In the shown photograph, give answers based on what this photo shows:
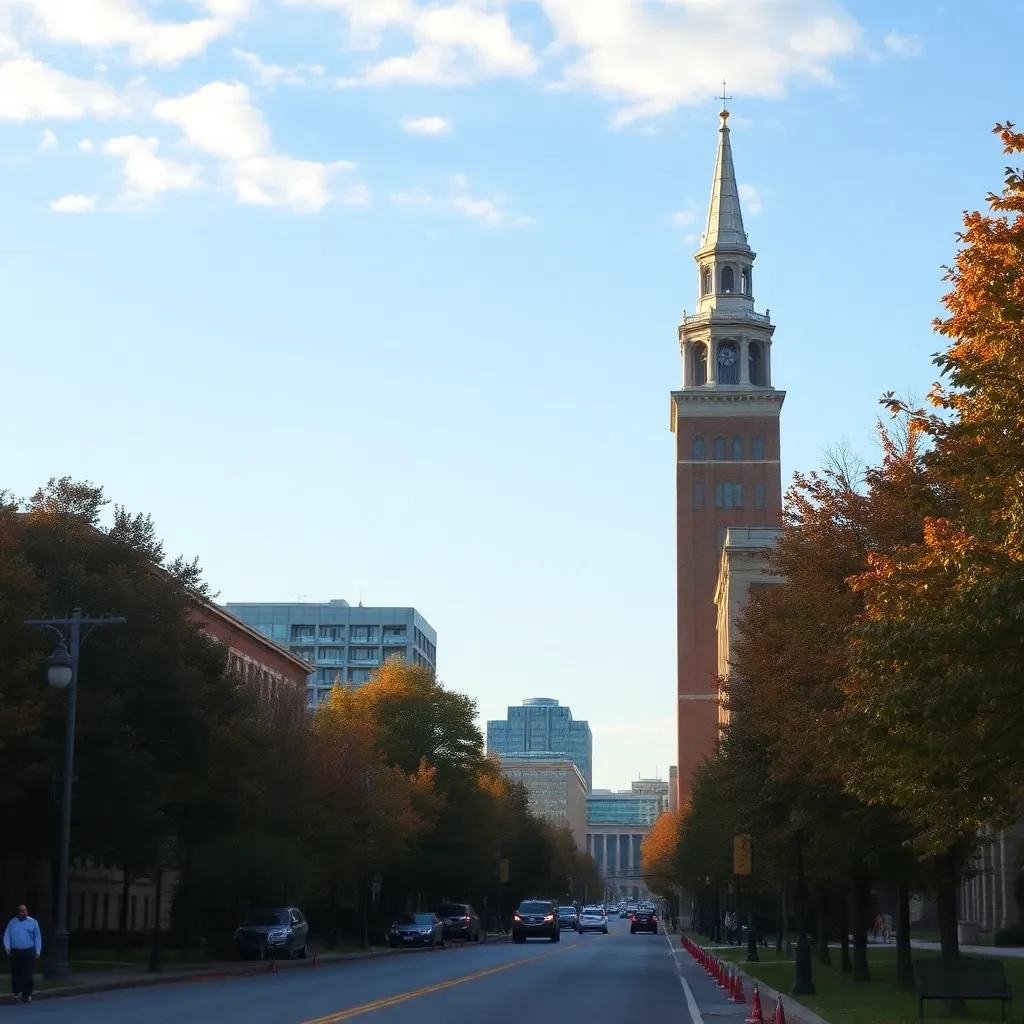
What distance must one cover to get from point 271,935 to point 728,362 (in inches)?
4239

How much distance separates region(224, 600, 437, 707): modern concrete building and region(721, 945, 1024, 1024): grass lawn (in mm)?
145783

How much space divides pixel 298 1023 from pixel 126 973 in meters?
18.7

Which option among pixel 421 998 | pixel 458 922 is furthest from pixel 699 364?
pixel 421 998

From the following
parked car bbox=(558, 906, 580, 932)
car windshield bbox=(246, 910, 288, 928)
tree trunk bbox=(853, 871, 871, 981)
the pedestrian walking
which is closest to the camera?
the pedestrian walking

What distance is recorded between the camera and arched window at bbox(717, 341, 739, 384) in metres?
150

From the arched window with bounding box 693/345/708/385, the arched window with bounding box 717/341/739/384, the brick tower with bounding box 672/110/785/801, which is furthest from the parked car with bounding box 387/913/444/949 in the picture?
the arched window with bounding box 693/345/708/385

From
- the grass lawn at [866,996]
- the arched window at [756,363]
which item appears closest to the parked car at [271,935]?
the grass lawn at [866,996]

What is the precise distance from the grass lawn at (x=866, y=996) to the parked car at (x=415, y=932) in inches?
864

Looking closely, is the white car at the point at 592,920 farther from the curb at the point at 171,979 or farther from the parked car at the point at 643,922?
the curb at the point at 171,979

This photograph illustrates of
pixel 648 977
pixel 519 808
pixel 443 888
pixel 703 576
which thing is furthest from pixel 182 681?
pixel 703 576

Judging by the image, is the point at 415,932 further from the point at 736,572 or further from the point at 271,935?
the point at 736,572

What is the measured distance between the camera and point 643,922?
112750mm

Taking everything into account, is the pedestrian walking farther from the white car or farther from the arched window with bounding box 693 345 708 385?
the arched window with bounding box 693 345 708 385

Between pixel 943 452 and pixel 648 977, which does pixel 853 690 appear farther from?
pixel 648 977
